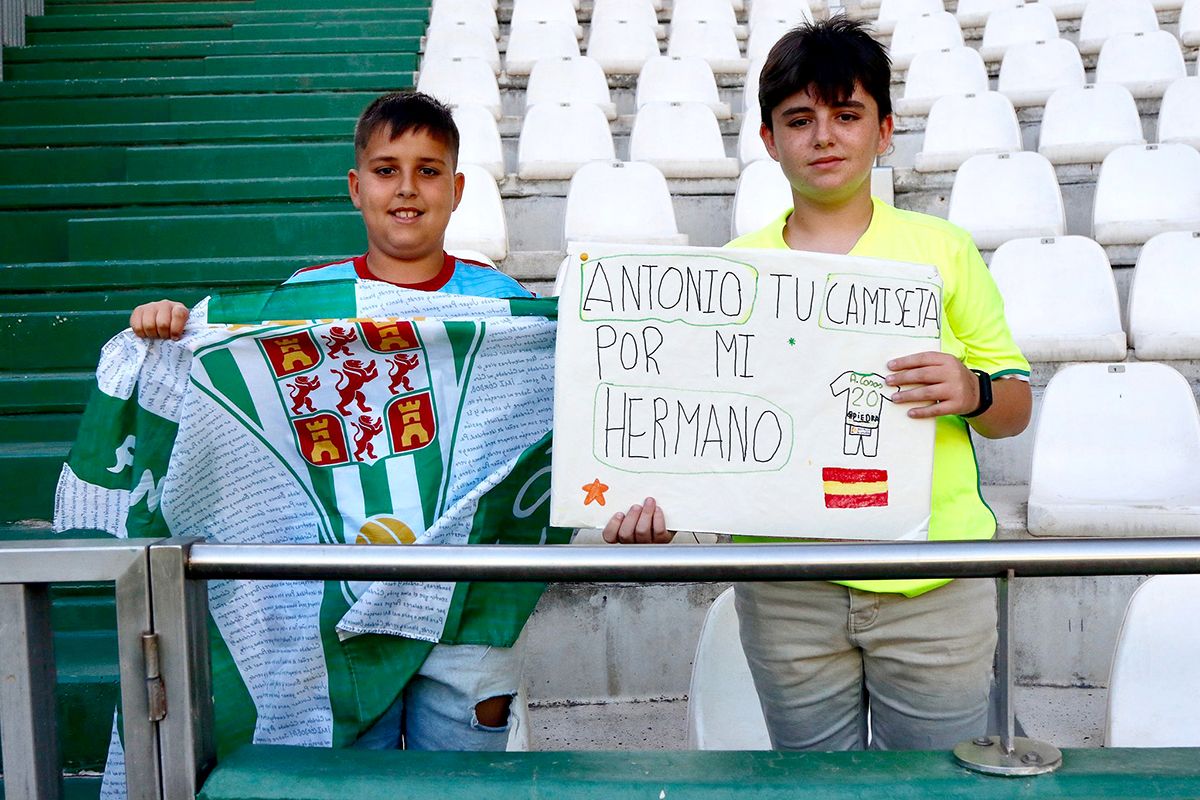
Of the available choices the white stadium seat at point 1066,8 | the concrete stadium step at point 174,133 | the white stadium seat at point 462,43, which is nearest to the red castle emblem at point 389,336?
the concrete stadium step at point 174,133

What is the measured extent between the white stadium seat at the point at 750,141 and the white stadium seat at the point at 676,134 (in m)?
0.10

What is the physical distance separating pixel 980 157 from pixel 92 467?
385cm

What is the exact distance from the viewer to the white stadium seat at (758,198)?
164 inches

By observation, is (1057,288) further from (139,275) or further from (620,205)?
(139,275)

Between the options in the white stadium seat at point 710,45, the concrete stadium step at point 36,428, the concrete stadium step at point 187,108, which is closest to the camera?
the concrete stadium step at point 36,428

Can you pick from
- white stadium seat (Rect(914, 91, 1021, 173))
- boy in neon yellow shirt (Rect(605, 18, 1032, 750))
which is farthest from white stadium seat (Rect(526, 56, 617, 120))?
boy in neon yellow shirt (Rect(605, 18, 1032, 750))

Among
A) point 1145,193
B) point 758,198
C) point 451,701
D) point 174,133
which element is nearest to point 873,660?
point 451,701

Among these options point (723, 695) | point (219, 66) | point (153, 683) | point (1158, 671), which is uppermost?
point (219, 66)

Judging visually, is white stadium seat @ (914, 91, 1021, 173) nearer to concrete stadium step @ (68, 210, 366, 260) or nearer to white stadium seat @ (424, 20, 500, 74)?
white stadium seat @ (424, 20, 500, 74)

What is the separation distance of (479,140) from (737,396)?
145 inches

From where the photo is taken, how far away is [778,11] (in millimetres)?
6727

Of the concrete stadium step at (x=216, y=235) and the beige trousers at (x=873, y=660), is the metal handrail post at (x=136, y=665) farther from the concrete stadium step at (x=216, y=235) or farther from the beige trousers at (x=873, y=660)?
the concrete stadium step at (x=216, y=235)

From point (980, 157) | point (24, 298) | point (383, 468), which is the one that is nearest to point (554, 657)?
point (383, 468)

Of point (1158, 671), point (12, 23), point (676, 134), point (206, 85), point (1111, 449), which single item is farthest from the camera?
point (12, 23)
